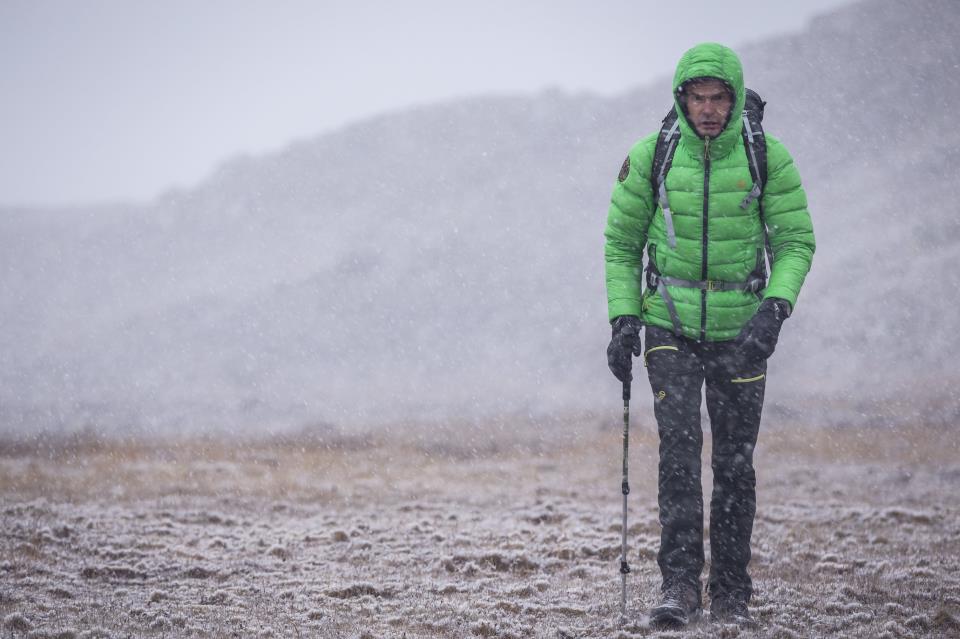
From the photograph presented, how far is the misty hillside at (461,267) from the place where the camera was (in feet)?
108

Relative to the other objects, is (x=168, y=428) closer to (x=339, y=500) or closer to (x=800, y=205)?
(x=339, y=500)

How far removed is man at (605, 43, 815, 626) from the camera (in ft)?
18.6

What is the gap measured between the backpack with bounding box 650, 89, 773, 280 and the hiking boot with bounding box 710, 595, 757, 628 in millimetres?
2306

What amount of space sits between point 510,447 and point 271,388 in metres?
20.4

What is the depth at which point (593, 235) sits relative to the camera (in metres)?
57.7

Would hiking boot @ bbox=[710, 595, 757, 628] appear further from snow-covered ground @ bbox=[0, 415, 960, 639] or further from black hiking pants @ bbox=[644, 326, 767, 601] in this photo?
snow-covered ground @ bbox=[0, 415, 960, 639]

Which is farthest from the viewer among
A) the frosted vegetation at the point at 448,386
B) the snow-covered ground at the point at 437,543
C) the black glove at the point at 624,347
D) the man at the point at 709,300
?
the frosted vegetation at the point at 448,386

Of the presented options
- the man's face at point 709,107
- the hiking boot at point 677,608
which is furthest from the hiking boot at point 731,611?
the man's face at point 709,107

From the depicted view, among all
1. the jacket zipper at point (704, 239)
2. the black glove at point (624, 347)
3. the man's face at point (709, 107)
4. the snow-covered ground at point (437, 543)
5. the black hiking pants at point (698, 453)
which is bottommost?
the snow-covered ground at point (437, 543)

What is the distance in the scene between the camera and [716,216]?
5.73 m

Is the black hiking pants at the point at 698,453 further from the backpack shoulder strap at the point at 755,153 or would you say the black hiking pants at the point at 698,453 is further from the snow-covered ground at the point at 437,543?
the backpack shoulder strap at the point at 755,153

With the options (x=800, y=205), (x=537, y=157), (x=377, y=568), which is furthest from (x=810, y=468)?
(x=537, y=157)

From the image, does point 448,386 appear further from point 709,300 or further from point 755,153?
point 755,153

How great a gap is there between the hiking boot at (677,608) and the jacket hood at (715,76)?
304 centimetres
